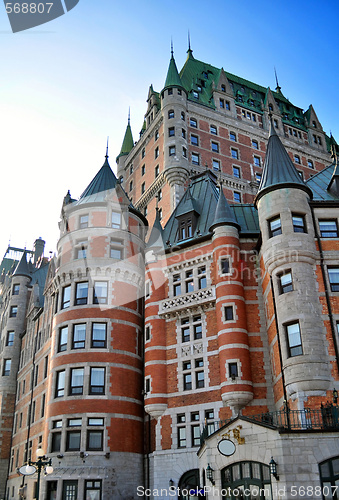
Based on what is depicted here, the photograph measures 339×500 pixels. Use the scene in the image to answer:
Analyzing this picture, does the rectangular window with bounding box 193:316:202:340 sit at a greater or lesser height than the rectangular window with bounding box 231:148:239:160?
lesser

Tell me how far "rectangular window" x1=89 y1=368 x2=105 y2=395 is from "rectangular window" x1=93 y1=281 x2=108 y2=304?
538cm

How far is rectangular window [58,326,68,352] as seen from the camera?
39.3 m

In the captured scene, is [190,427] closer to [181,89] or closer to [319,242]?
[319,242]

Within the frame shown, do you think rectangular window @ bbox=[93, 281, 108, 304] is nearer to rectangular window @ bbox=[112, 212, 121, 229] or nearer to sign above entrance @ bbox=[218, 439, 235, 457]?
rectangular window @ bbox=[112, 212, 121, 229]

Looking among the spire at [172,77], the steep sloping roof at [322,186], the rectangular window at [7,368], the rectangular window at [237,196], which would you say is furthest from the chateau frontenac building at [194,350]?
the spire at [172,77]

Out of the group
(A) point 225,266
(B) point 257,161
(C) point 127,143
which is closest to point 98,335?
(A) point 225,266

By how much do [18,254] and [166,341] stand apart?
55511mm

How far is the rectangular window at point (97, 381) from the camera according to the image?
37.2 meters

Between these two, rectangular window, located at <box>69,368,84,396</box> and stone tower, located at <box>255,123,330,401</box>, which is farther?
rectangular window, located at <box>69,368,84,396</box>

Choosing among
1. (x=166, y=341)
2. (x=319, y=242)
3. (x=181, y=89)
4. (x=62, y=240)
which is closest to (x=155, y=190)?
(x=181, y=89)

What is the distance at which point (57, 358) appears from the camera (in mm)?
38906

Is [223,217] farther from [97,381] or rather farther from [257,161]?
[257,161]

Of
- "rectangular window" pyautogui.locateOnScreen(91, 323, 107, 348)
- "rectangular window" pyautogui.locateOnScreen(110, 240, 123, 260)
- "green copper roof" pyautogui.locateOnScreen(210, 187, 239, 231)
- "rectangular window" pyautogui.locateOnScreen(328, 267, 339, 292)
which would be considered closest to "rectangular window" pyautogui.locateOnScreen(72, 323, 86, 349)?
"rectangular window" pyautogui.locateOnScreen(91, 323, 107, 348)

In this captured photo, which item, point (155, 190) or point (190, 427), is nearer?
point (190, 427)
